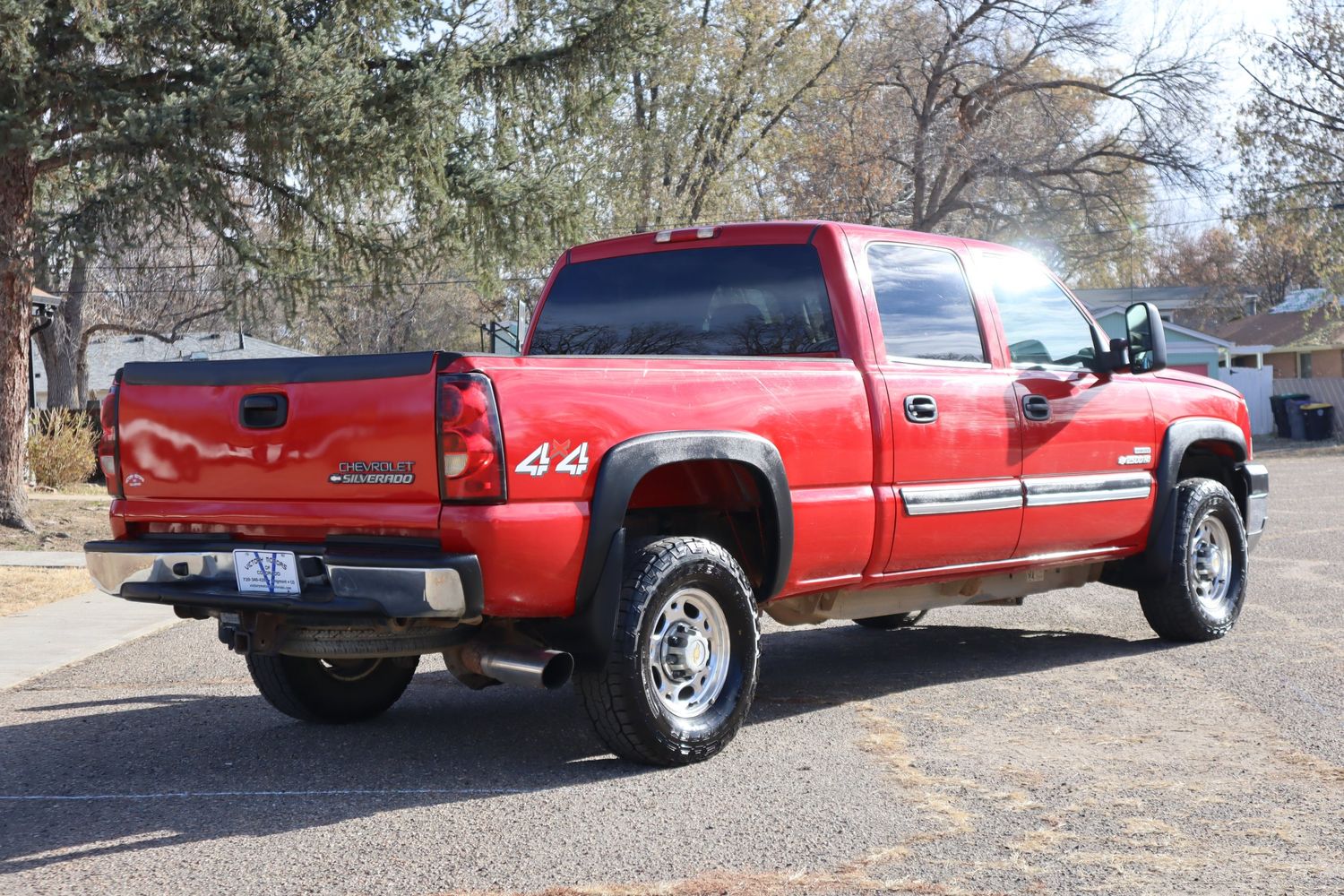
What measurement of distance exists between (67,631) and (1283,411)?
35.5 metres

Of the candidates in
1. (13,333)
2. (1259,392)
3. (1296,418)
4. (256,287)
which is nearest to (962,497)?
(13,333)

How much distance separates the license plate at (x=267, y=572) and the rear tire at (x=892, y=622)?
183 inches

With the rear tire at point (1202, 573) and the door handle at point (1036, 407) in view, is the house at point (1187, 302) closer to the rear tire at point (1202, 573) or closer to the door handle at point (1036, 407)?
the rear tire at point (1202, 573)

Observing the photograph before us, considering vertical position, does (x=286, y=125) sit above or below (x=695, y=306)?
above

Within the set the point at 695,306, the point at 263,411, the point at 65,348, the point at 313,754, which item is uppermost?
the point at 65,348

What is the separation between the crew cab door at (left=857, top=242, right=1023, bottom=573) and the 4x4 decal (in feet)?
5.69

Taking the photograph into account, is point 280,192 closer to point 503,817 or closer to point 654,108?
point 503,817

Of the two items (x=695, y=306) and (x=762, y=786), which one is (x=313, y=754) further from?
(x=695, y=306)

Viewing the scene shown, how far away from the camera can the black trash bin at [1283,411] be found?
38531 mm

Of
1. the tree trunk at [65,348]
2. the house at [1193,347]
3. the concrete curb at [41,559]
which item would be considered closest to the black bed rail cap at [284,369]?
the concrete curb at [41,559]

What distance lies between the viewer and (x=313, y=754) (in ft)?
19.3

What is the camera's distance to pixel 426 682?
25.0 feet

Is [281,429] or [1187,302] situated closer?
[281,429]

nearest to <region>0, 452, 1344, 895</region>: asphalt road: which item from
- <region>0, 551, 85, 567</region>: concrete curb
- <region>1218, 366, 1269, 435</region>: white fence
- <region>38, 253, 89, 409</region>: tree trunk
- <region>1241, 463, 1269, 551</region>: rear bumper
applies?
<region>1241, 463, 1269, 551</region>: rear bumper
